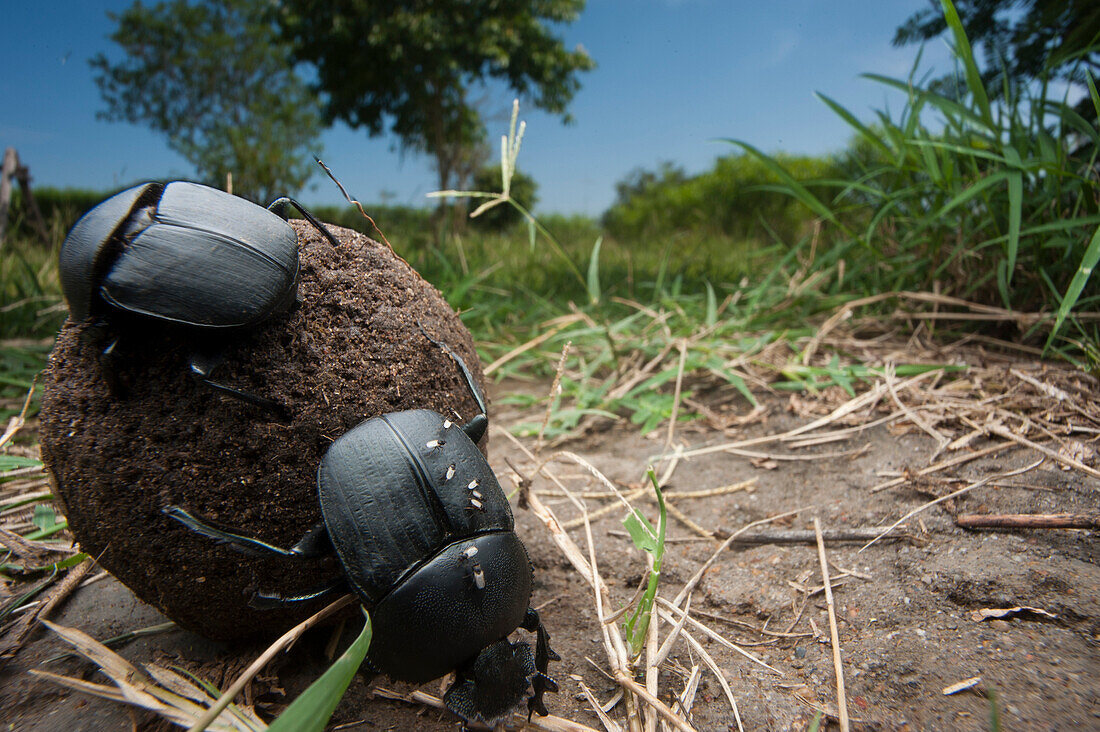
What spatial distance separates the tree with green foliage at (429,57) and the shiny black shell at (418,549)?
43.9ft

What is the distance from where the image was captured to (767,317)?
3.56 meters

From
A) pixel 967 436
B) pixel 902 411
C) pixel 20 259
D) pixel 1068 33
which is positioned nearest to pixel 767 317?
pixel 902 411

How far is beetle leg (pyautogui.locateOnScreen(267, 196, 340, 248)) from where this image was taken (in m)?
1.44

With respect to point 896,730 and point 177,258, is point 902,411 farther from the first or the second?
point 177,258

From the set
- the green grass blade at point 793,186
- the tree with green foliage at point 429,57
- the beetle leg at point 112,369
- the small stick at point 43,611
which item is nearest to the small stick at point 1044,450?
the green grass blade at point 793,186

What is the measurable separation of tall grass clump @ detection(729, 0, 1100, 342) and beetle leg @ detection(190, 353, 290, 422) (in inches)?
104

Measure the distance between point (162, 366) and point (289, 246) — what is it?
35 cm

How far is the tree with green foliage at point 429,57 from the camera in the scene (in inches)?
497

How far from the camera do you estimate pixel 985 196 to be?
8.88ft

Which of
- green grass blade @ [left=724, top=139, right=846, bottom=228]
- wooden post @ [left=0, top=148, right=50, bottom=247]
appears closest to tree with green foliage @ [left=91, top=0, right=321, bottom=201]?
wooden post @ [left=0, top=148, right=50, bottom=247]

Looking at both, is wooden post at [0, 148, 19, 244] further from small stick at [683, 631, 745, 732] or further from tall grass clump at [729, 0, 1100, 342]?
small stick at [683, 631, 745, 732]

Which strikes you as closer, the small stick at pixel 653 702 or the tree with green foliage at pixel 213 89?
the small stick at pixel 653 702

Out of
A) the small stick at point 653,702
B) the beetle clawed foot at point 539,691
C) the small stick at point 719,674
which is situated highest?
the beetle clawed foot at point 539,691

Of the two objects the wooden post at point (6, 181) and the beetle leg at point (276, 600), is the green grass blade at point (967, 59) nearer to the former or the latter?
the beetle leg at point (276, 600)
